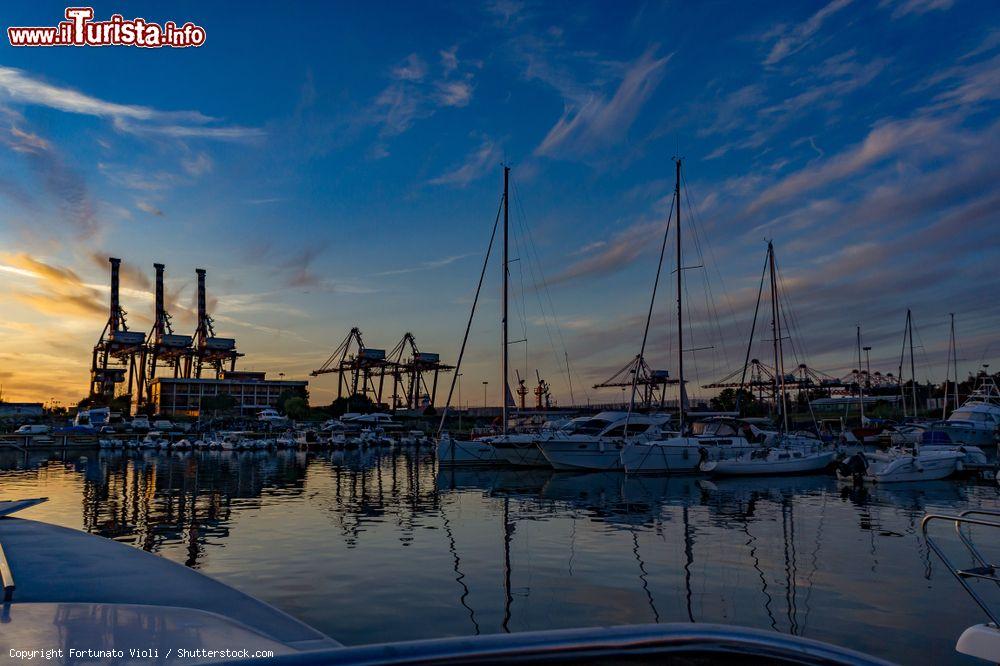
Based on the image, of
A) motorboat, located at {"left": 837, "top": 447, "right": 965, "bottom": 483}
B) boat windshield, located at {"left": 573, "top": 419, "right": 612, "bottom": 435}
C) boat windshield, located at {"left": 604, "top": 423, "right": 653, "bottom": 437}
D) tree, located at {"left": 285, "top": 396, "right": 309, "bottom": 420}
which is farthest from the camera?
tree, located at {"left": 285, "top": 396, "right": 309, "bottom": 420}

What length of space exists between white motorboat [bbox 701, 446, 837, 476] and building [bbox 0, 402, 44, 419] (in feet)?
535

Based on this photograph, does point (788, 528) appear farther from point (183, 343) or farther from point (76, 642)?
point (183, 343)

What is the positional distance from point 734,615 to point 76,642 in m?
10.5

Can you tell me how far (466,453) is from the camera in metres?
46.0

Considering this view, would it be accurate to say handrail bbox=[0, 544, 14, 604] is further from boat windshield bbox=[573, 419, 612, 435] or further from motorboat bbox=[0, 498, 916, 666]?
boat windshield bbox=[573, 419, 612, 435]

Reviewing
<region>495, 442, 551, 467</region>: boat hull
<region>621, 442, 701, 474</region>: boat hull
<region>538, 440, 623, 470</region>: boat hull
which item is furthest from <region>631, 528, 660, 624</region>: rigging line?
<region>495, 442, 551, 467</region>: boat hull

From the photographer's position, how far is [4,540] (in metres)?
9.85

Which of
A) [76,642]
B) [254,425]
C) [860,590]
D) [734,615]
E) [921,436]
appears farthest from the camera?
[254,425]

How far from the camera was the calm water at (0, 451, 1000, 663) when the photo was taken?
11688mm

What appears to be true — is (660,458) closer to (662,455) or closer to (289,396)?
(662,455)

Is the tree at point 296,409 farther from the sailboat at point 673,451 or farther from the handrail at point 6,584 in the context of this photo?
the handrail at point 6,584

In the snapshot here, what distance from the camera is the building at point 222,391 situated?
155250 millimetres

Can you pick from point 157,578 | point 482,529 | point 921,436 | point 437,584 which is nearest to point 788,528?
point 482,529

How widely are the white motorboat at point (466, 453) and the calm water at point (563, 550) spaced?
954 centimetres
